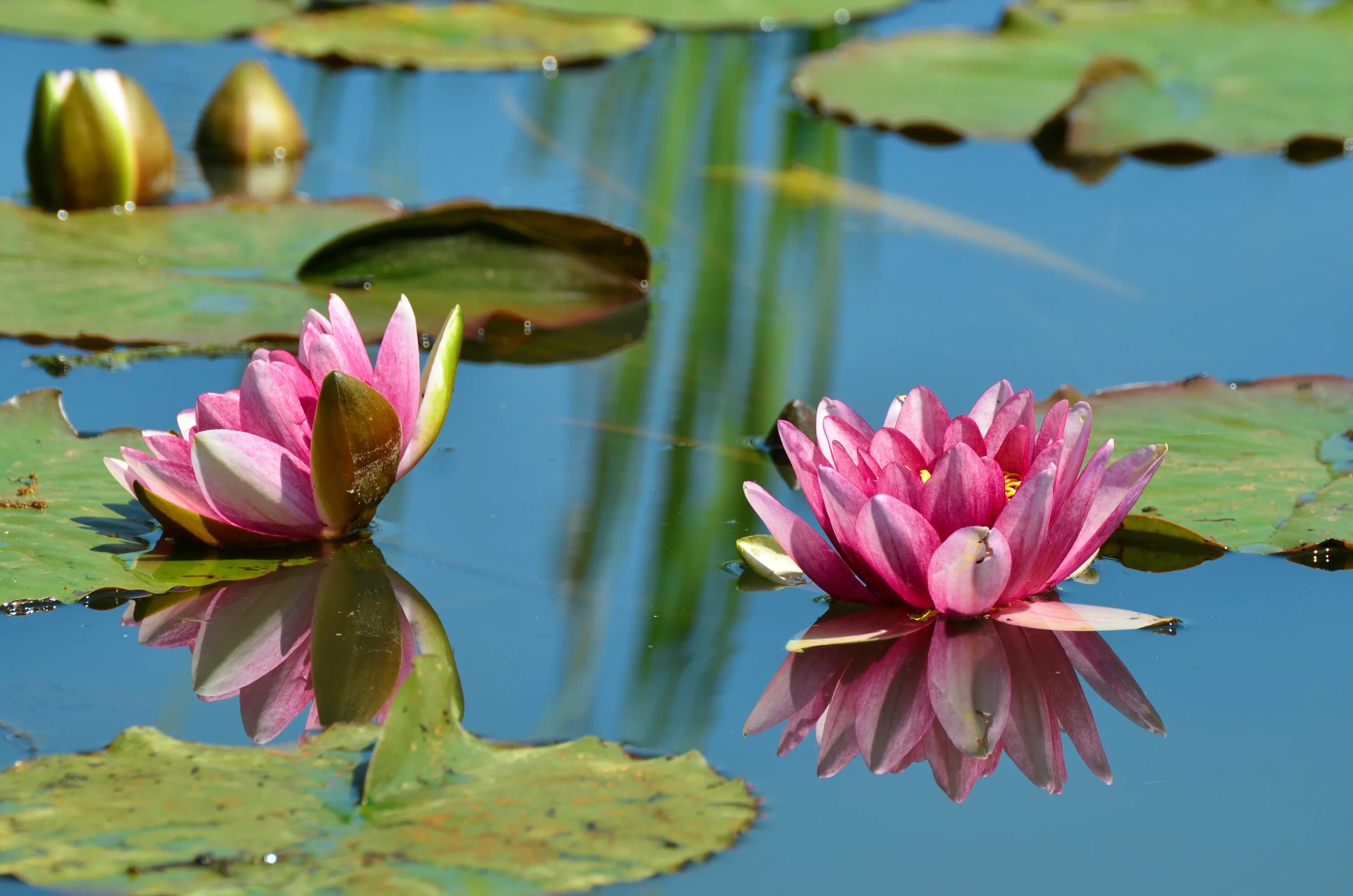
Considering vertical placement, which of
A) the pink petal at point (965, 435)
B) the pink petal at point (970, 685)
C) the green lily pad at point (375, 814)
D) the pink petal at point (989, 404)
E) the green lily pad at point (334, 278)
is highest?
the green lily pad at point (334, 278)

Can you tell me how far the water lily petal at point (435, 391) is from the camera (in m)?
1.76

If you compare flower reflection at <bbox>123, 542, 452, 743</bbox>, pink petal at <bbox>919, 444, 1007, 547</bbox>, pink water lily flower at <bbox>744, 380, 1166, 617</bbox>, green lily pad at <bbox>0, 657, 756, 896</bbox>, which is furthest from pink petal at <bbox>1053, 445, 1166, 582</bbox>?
flower reflection at <bbox>123, 542, 452, 743</bbox>

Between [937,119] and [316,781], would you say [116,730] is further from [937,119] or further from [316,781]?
[937,119]

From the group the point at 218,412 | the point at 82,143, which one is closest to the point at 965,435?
the point at 218,412

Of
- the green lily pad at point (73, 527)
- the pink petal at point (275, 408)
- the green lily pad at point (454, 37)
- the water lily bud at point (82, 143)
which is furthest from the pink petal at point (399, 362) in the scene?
the green lily pad at point (454, 37)

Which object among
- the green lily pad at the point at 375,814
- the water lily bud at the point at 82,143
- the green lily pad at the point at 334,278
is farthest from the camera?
the water lily bud at the point at 82,143

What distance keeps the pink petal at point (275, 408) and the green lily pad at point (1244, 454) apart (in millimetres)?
1066

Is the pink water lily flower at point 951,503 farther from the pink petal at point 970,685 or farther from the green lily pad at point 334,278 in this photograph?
the green lily pad at point 334,278

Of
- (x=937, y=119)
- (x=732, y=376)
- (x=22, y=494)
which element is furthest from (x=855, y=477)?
(x=937, y=119)

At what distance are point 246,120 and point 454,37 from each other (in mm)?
1297

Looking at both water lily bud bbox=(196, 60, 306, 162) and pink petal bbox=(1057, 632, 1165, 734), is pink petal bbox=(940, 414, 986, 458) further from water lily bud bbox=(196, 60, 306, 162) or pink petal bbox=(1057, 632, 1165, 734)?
water lily bud bbox=(196, 60, 306, 162)

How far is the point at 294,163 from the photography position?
3.59 metres

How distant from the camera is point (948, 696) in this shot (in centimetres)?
140

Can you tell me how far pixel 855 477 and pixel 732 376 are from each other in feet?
2.70
